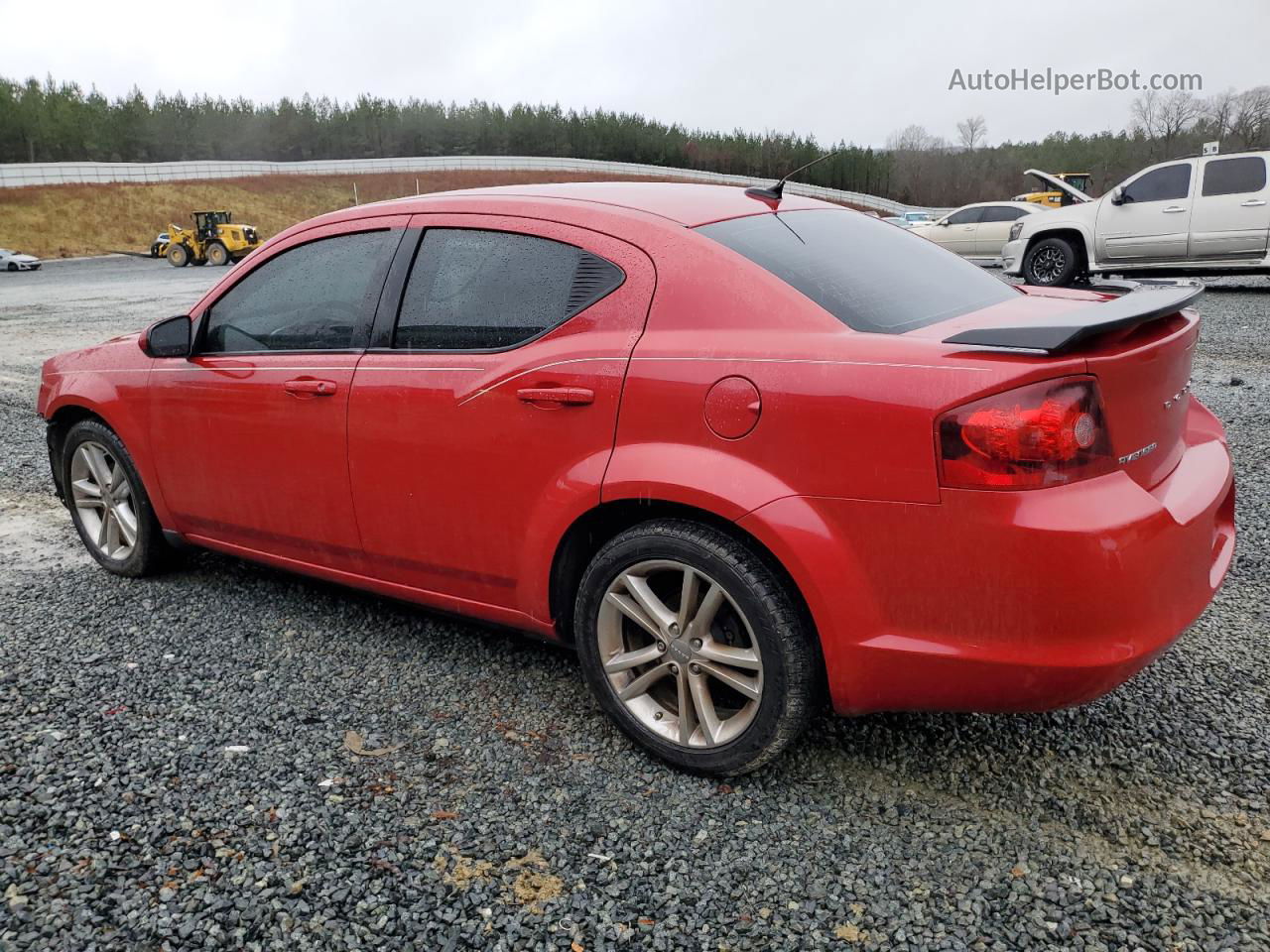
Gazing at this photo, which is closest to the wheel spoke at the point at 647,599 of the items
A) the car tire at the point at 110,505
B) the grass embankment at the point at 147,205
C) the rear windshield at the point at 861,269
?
the rear windshield at the point at 861,269

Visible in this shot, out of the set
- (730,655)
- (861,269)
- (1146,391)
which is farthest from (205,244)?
(1146,391)

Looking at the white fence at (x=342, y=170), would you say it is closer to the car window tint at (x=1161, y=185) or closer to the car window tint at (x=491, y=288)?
the car window tint at (x=1161, y=185)

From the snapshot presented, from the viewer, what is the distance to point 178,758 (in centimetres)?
280

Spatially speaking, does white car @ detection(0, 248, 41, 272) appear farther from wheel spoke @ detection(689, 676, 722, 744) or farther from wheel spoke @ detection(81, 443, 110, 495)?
wheel spoke @ detection(689, 676, 722, 744)

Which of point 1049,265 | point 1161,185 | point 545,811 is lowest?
point 545,811

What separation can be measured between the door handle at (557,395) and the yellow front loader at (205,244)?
36.1 m

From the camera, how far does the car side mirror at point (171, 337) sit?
3.77 m

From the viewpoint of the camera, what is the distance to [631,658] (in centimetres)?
273

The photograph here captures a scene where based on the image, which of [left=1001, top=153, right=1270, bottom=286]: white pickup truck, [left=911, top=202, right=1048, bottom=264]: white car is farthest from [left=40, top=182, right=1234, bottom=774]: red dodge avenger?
[left=911, top=202, right=1048, bottom=264]: white car

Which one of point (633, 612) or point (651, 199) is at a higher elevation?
point (651, 199)

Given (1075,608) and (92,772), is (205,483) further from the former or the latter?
(1075,608)

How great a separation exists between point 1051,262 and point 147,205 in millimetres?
57650

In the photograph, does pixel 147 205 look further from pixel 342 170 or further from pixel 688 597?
pixel 688 597

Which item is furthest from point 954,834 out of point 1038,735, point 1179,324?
point 1179,324
